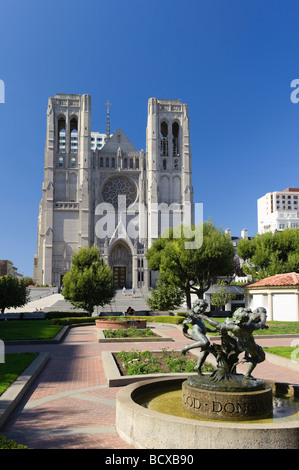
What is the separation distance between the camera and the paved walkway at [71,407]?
6176mm

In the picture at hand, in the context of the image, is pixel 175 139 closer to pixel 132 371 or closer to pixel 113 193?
pixel 113 193

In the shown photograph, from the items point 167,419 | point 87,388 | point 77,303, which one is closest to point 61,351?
point 87,388

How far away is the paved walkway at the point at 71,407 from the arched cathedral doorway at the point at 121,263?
50462mm

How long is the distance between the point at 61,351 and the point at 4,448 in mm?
11633

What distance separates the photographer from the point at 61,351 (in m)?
16.1

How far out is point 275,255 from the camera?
3931 centimetres

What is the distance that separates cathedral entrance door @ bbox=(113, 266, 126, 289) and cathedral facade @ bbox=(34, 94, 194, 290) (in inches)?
6.4

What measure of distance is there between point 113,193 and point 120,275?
13951 mm

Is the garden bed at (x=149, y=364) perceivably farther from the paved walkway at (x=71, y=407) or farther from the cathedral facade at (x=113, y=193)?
the cathedral facade at (x=113, y=193)

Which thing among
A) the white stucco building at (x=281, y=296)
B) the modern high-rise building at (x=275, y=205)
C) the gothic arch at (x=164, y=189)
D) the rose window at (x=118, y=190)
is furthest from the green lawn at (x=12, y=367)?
the modern high-rise building at (x=275, y=205)

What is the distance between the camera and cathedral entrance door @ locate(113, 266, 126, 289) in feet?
215

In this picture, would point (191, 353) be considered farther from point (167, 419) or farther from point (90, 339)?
point (167, 419)

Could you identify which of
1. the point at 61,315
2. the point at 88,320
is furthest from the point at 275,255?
the point at 61,315

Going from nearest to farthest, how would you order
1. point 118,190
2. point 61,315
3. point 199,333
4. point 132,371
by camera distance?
point 199,333
point 132,371
point 61,315
point 118,190
